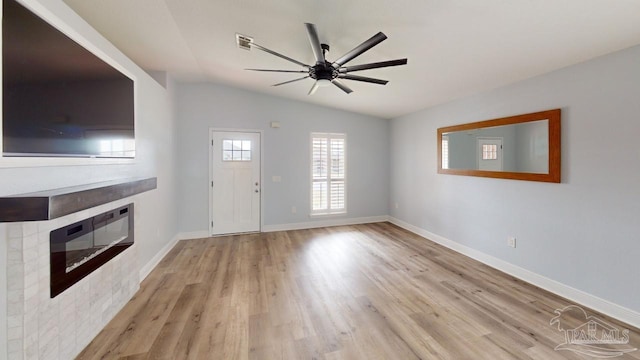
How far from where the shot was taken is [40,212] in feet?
4.56

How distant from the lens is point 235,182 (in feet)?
16.6

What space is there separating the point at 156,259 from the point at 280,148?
2.88 meters

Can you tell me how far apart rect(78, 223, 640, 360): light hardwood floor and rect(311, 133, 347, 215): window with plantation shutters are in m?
1.87

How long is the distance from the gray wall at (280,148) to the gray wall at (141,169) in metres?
0.35

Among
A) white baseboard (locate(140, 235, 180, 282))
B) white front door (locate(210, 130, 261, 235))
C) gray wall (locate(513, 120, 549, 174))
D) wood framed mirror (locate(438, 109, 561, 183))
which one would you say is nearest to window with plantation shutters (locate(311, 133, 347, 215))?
white front door (locate(210, 130, 261, 235))

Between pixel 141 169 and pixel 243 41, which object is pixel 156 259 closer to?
pixel 141 169

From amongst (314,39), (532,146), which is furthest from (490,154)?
(314,39)

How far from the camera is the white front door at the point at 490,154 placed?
3463 millimetres

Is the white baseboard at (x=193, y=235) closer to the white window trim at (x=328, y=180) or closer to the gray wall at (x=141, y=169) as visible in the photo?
the gray wall at (x=141, y=169)

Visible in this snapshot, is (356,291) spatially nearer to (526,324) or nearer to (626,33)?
(526,324)

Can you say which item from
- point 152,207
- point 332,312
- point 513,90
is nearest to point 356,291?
point 332,312

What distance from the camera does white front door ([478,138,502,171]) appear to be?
346 cm

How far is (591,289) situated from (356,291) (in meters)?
2.33

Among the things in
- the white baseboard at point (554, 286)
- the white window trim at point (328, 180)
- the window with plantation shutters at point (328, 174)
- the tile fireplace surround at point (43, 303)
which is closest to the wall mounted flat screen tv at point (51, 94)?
the tile fireplace surround at point (43, 303)
